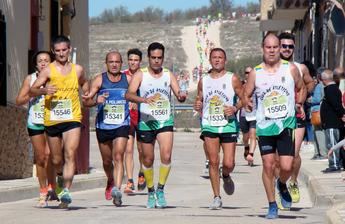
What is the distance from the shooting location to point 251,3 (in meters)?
128

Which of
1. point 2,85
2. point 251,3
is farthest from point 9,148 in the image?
point 251,3

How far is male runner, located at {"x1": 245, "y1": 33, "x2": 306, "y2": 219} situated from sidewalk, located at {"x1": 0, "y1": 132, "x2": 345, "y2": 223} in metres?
0.80

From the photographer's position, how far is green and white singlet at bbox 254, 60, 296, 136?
13047mm

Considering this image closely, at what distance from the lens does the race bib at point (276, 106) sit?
13031 mm

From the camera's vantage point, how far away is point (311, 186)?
56.4 ft

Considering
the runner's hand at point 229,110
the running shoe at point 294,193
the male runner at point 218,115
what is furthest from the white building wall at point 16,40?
the running shoe at point 294,193

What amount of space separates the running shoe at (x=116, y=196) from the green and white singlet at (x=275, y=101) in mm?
2332

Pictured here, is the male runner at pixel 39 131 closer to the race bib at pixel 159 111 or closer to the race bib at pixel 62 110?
the race bib at pixel 62 110

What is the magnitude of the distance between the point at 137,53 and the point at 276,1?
90.4 ft

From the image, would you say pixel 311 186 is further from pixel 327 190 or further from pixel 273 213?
pixel 273 213

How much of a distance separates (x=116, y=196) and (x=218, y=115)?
162cm

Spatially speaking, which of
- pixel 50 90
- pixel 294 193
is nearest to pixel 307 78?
pixel 294 193

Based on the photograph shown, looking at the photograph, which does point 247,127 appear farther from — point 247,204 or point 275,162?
point 275,162

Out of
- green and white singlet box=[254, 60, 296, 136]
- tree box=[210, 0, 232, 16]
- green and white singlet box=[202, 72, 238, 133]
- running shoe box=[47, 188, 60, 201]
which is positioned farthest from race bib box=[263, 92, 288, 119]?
tree box=[210, 0, 232, 16]
